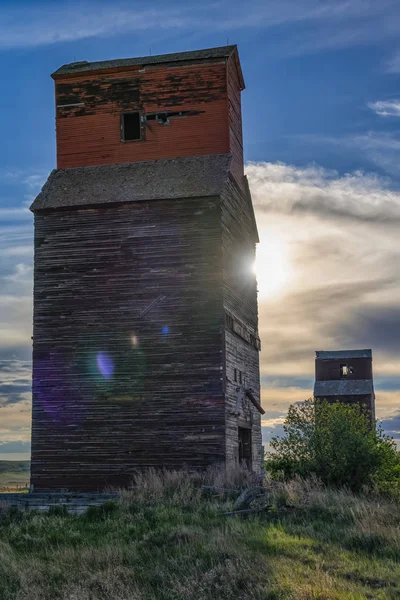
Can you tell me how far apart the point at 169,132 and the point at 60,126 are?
14.9ft

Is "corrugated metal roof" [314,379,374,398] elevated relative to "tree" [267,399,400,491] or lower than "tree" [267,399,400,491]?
elevated

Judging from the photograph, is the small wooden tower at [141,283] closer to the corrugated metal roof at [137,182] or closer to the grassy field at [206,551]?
the corrugated metal roof at [137,182]

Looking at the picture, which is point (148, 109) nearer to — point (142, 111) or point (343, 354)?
point (142, 111)

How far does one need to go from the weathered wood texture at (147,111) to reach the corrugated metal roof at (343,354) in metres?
34.8

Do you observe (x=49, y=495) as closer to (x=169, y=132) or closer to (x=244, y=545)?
(x=244, y=545)

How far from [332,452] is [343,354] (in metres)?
40.0

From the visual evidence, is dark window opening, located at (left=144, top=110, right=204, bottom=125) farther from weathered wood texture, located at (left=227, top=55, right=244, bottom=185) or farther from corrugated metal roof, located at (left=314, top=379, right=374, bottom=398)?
corrugated metal roof, located at (left=314, top=379, right=374, bottom=398)

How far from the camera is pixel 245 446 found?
1162 inches

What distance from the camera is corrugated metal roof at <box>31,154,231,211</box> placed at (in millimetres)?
27078

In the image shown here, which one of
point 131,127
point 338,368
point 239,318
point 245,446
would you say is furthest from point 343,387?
point 131,127

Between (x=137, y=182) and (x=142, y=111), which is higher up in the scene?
(x=142, y=111)

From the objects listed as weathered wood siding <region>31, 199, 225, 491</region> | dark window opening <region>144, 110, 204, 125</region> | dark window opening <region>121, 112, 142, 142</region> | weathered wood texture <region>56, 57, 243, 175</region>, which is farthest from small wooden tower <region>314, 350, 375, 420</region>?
weathered wood siding <region>31, 199, 225, 491</region>

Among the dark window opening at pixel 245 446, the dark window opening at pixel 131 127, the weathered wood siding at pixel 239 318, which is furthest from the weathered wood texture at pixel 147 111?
the dark window opening at pixel 245 446

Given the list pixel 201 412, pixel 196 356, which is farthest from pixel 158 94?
pixel 201 412
